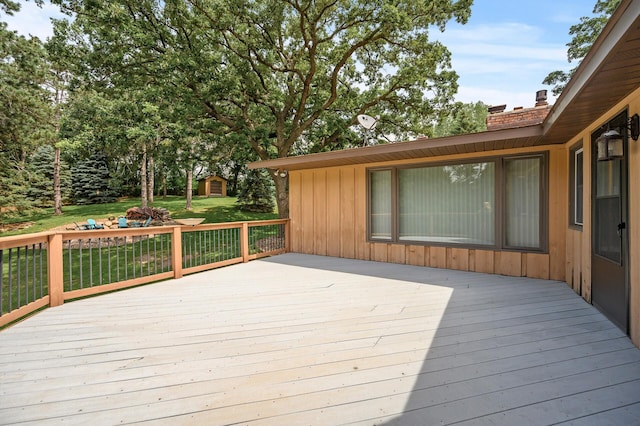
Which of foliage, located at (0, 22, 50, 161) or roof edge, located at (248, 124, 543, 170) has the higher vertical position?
A: foliage, located at (0, 22, 50, 161)

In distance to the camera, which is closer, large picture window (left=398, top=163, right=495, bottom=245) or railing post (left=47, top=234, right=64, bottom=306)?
railing post (left=47, top=234, right=64, bottom=306)

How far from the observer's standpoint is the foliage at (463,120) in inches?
444

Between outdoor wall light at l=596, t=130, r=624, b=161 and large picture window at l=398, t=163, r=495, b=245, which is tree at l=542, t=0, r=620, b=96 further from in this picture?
outdoor wall light at l=596, t=130, r=624, b=161

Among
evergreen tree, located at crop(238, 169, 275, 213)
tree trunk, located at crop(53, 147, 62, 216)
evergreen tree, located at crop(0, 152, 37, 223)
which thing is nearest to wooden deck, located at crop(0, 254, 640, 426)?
evergreen tree, located at crop(238, 169, 275, 213)

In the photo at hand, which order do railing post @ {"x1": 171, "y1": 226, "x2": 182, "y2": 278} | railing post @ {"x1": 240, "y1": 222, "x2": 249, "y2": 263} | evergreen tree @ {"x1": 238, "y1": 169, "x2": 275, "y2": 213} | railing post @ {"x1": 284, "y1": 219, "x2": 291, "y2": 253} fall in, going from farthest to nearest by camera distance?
evergreen tree @ {"x1": 238, "y1": 169, "x2": 275, "y2": 213} → railing post @ {"x1": 284, "y1": 219, "x2": 291, "y2": 253} → railing post @ {"x1": 240, "y1": 222, "x2": 249, "y2": 263} → railing post @ {"x1": 171, "y1": 226, "x2": 182, "y2": 278}

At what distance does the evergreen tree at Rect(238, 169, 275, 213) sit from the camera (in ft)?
54.0

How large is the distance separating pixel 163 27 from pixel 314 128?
18.2 feet

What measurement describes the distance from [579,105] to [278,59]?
8.92 metres

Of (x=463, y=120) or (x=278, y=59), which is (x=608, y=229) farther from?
(x=463, y=120)

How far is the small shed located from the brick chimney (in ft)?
67.8

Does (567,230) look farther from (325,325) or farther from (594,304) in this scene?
(325,325)

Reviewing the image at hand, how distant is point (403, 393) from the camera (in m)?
1.84

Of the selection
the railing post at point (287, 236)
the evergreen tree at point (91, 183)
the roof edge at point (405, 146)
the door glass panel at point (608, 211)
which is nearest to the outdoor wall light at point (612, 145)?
the door glass panel at point (608, 211)

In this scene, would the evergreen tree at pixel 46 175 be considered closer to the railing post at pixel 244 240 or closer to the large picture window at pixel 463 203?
the railing post at pixel 244 240
